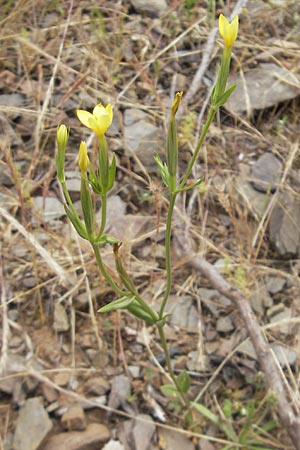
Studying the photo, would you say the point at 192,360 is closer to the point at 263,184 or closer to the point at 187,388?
the point at 187,388

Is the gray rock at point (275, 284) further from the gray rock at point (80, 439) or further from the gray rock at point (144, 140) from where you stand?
the gray rock at point (80, 439)

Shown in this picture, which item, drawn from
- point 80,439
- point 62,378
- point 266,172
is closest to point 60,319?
point 62,378

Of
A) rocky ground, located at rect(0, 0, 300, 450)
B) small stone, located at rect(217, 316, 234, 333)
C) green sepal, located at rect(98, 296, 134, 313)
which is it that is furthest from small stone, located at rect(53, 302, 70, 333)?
green sepal, located at rect(98, 296, 134, 313)

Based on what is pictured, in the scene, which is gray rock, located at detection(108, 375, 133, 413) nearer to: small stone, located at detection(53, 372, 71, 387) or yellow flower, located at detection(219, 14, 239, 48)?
small stone, located at detection(53, 372, 71, 387)

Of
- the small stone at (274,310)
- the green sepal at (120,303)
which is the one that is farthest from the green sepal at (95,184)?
the small stone at (274,310)

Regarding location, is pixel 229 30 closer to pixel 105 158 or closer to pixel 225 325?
pixel 105 158

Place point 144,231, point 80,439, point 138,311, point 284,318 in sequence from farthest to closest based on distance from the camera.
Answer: point 144,231 < point 284,318 < point 80,439 < point 138,311
